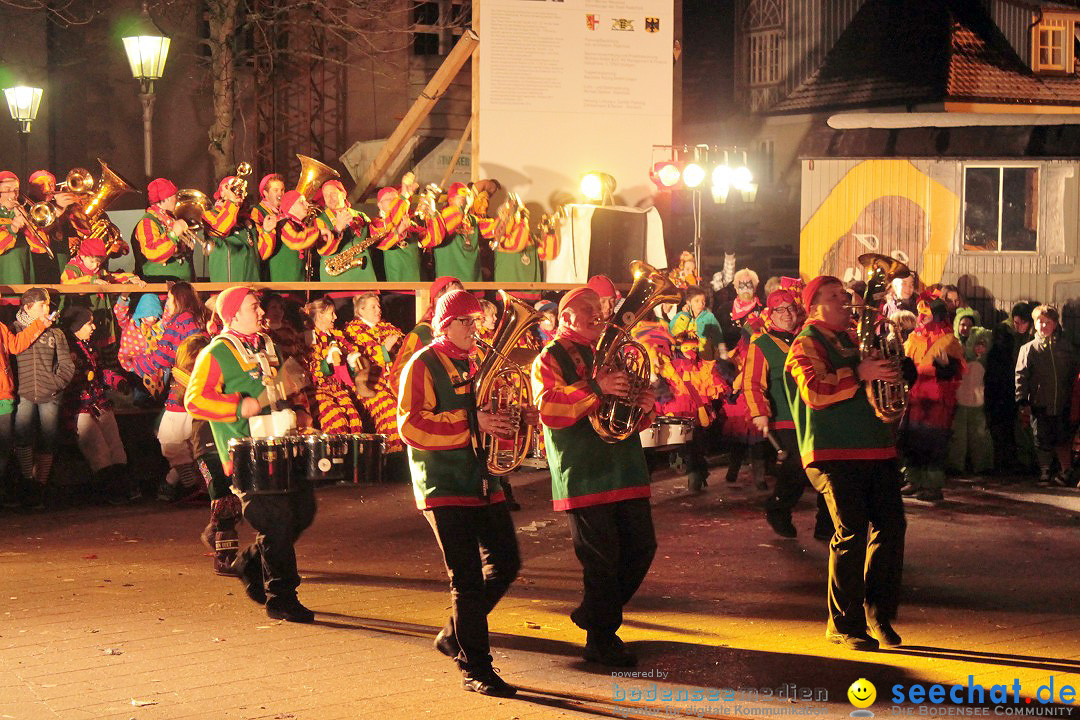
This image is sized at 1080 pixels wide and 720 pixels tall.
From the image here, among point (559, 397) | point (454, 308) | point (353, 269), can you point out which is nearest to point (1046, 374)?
point (353, 269)

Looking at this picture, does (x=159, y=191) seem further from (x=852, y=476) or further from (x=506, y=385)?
(x=852, y=476)

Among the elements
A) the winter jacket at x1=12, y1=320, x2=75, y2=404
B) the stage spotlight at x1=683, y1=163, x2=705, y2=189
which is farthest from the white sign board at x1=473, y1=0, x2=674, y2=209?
the winter jacket at x1=12, y1=320, x2=75, y2=404

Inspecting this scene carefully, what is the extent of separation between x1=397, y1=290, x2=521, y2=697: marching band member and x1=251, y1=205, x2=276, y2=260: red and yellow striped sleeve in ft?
24.2

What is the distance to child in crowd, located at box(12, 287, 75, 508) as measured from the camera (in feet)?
42.2

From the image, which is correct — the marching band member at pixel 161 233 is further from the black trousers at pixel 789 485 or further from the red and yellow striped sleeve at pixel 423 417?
the red and yellow striped sleeve at pixel 423 417

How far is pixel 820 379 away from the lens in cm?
798

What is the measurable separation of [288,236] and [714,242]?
2618 cm

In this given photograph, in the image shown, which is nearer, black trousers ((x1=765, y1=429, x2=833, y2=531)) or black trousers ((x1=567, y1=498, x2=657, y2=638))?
black trousers ((x1=567, y1=498, x2=657, y2=638))

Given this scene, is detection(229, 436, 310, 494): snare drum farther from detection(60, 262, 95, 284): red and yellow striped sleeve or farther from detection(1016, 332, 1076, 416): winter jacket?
detection(1016, 332, 1076, 416): winter jacket

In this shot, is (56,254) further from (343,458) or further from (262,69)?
(262,69)

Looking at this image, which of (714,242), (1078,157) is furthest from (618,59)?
(714,242)

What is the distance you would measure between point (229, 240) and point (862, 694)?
9.17m

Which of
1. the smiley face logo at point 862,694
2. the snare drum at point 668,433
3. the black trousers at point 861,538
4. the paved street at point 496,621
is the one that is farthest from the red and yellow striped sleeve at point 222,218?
the smiley face logo at point 862,694

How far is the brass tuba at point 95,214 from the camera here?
1420 cm
